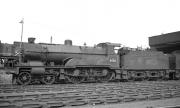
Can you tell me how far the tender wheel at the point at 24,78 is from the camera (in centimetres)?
1201

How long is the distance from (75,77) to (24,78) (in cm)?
354

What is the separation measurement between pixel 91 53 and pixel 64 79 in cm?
278

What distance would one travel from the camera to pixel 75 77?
13797 mm

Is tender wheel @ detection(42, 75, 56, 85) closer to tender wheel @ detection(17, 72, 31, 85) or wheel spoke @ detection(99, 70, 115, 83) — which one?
tender wheel @ detection(17, 72, 31, 85)

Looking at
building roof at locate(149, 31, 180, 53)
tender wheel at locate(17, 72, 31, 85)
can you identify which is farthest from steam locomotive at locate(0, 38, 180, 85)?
building roof at locate(149, 31, 180, 53)

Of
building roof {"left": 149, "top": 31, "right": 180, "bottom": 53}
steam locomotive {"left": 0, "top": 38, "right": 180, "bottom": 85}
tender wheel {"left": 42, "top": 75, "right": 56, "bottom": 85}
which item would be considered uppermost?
building roof {"left": 149, "top": 31, "right": 180, "bottom": 53}

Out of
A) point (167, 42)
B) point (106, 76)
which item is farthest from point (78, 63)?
point (167, 42)

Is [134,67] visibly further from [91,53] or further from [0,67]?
[0,67]

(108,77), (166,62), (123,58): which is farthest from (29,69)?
(166,62)

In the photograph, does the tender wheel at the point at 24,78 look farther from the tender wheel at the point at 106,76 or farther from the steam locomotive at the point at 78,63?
the tender wheel at the point at 106,76

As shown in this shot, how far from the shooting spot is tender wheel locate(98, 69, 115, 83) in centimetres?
1443

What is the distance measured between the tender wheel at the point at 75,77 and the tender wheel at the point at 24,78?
2644 mm

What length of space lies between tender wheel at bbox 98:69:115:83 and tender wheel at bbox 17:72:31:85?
17.0 feet

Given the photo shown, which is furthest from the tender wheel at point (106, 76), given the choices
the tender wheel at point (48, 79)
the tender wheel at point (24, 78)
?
the tender wheel at point (24, 78)
